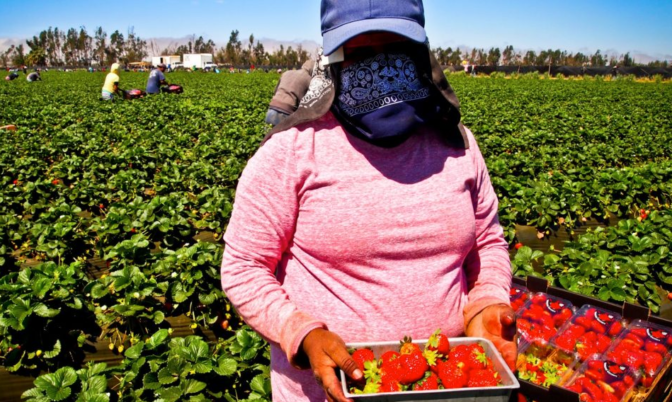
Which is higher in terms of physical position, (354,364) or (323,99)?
(323,99)

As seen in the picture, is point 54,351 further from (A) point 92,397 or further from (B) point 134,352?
(A) point 92,397

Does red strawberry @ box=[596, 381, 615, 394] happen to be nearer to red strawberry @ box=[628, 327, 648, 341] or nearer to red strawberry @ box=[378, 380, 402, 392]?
red strawberry @ box=[628, 327, 648, 341]

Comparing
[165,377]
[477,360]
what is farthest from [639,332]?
[165,377]

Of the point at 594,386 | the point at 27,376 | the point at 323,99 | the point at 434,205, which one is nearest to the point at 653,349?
the point at 594,386

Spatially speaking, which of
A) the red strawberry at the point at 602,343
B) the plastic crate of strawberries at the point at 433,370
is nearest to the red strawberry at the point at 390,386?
the plastic crate of strawberries at the point at 433,370

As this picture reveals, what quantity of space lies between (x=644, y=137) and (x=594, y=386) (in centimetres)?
1123

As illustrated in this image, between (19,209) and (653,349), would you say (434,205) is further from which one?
(19,209)

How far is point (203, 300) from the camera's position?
3508 mm

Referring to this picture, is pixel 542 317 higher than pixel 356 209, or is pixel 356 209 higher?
pixel 356 209

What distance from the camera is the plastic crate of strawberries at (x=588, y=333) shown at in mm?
2410

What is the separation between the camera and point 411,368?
1321mm

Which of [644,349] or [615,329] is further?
[615,329]

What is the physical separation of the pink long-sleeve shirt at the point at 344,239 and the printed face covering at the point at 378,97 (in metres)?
0.06

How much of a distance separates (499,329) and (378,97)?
2.56 ft
